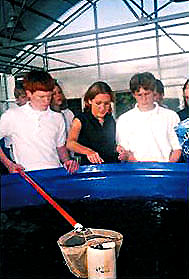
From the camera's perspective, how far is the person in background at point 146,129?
1897 mm

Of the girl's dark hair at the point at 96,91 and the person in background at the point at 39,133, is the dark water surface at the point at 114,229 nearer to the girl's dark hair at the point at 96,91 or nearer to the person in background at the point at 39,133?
the person in background at the point at 39,133

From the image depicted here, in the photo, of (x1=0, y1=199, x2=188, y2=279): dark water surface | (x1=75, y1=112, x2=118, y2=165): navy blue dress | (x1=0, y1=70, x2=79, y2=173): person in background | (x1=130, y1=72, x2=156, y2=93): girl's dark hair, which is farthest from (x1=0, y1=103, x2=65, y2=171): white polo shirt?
(x1=130, y1=72, x2=156, y2=93): girl's dark hair

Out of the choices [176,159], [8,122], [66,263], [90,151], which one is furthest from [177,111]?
[66,263]

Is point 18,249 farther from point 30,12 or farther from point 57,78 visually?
point 30,12

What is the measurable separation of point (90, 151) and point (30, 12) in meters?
0.88

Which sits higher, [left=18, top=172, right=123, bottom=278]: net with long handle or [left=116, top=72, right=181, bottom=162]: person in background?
[left=116, top=72, right=181, bottom=162]: person in background

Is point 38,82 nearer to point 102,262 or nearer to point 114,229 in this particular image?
point 114,229

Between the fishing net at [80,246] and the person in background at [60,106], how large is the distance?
600 mm

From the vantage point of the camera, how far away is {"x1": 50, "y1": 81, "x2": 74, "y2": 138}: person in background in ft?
6.27

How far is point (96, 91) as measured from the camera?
1.95 meters

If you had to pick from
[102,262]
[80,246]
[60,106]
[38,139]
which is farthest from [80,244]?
[60,106]

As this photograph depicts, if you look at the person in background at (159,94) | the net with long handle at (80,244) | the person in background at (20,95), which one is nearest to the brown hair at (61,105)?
the person in background at (20,95)

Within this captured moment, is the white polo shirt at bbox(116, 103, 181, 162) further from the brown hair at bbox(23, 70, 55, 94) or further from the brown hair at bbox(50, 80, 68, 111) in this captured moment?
the brown hair at bbox(23, 70, 55, 94)

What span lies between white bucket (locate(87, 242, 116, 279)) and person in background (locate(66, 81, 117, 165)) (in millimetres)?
678
